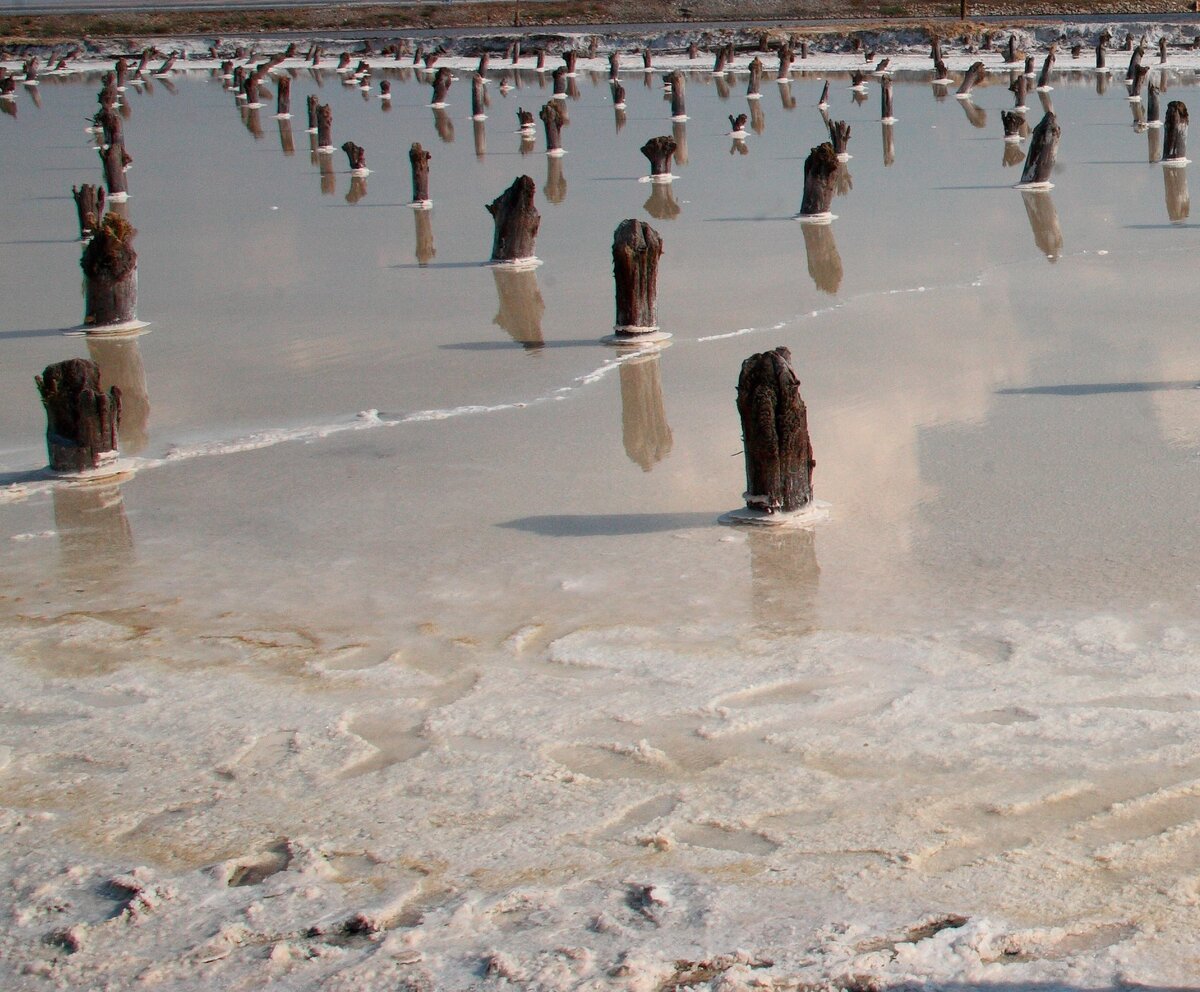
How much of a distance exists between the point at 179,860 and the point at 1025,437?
526cm

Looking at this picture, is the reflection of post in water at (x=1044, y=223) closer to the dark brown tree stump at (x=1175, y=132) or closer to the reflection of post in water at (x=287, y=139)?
the dark brown tree stump at (x=1175, y=132)

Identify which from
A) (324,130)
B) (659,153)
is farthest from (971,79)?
(659,153)

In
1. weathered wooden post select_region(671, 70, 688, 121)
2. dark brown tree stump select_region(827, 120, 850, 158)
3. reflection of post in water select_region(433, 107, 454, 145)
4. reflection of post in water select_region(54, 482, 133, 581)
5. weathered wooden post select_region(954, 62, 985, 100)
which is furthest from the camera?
weathered wooden post select_region(954, 62, 985, 100)

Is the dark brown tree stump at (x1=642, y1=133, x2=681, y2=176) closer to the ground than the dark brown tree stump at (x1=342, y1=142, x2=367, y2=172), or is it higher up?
closer to the ground

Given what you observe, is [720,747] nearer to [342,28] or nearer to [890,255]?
[890,255]

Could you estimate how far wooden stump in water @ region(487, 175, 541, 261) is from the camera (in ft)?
45.9

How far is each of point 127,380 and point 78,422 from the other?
98.2 inches

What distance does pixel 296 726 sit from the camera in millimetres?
5078

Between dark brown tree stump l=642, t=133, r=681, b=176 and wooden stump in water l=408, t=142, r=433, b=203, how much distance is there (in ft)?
A: 9.31

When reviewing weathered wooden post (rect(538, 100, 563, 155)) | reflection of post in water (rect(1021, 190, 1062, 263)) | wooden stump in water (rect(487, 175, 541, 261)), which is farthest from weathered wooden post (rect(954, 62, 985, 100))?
wooden stump in water (rect(487, 175, 541, 261))

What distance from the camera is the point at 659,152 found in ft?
66.5

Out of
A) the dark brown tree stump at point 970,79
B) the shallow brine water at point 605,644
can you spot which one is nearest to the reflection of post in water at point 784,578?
the shallow brine water at point 605,644

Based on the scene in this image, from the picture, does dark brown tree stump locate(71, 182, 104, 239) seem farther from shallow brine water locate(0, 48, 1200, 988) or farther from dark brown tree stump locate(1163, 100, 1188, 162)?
dark brown tree stump locate(1163, 100, 1188, 162)

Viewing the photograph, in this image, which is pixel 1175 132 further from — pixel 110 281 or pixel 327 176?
pixel 110 281
